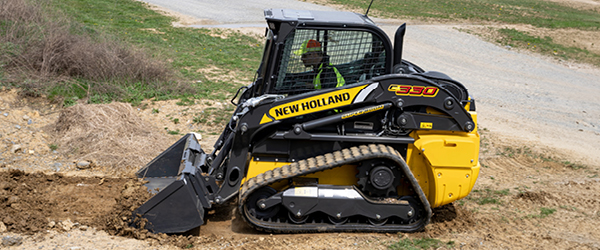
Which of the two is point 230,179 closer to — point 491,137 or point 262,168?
point 262,168

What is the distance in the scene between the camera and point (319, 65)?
217 inches

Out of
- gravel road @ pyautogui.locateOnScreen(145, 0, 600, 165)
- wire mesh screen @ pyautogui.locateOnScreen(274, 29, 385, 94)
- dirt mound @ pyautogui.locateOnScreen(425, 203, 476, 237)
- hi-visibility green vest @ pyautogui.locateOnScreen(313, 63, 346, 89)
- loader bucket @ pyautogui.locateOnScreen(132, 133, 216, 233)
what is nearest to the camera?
loader bucket @ pyautogui.locateOnScreen(132, 133, 216, 233)

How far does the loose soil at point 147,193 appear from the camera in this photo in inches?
205

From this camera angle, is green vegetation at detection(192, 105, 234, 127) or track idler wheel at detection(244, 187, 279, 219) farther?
green vegetation at detection(192, 105, 234, 127)

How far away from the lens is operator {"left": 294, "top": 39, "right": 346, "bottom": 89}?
5438 mm

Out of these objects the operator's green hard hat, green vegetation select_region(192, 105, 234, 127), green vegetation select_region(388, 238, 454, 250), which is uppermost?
the operator's green hard hat

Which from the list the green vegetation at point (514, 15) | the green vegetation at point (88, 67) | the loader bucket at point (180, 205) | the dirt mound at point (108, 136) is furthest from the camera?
the green vegetation at point (514, 15)

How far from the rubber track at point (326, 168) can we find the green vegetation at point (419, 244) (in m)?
0.21

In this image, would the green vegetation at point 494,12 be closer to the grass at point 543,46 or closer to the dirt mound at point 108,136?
the grass at point 543,46

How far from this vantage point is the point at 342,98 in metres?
5.30

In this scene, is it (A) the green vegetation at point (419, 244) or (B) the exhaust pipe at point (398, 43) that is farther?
(B) the exhaust pipe at point (398, 43)

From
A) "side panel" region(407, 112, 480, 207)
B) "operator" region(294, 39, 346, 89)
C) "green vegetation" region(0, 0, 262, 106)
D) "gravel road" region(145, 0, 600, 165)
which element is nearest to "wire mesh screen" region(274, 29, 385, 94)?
"operator" region(294, 39, 346, 89)

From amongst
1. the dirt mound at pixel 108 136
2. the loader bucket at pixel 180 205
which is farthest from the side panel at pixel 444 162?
the dirt mound at pixel 108 136

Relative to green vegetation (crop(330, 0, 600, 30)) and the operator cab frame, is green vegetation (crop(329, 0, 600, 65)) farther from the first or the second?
the operator cab frame
